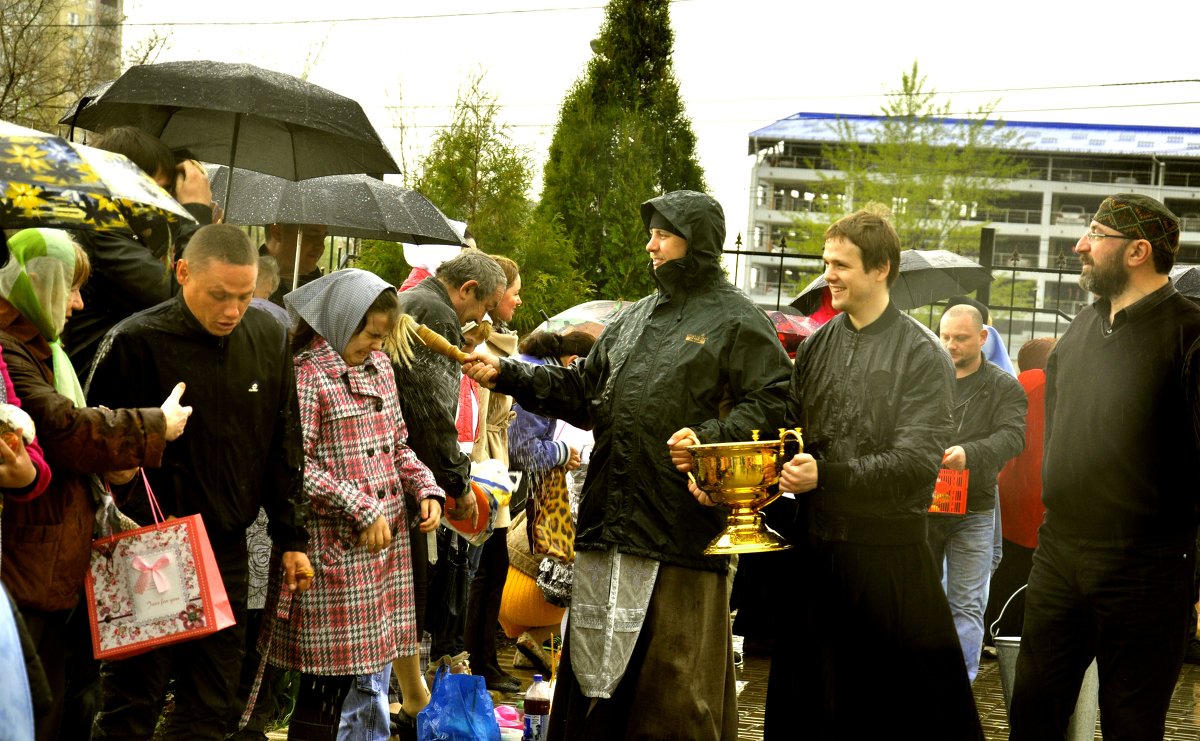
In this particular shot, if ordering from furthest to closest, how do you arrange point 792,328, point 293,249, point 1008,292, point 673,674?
point 1008,292
point 792,328
point 293,249
point 673,674

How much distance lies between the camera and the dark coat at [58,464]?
413 centimetres

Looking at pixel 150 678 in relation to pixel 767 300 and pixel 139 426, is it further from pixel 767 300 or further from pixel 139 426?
pixel 767 300

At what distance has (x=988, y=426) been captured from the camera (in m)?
8.03

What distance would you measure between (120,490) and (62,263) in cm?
83

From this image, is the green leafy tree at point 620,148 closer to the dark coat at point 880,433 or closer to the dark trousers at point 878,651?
the dark coat at point 880,433

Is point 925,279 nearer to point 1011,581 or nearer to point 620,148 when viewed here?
point 1011,581

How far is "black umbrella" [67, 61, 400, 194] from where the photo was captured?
248 inches

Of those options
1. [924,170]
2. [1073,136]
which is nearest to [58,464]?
[924,170]

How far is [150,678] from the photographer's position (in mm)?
4562

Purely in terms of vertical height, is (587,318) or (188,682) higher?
(587,318)

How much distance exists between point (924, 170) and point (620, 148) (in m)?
12.9

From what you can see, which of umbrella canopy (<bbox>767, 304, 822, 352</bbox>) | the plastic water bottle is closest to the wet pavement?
the plastic water bottle

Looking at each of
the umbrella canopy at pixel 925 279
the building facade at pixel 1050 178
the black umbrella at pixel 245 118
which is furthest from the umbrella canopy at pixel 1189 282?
the building facade at pixel 1050 178

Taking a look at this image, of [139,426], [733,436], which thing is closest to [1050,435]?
[733,436]
